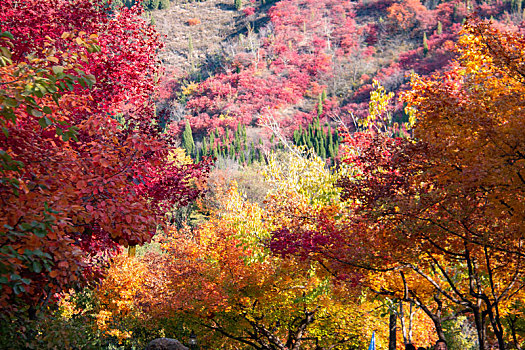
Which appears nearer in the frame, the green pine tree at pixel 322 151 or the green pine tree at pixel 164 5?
the green pine tree at pixel 322 151

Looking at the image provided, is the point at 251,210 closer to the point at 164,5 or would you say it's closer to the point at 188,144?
the point at 188,144

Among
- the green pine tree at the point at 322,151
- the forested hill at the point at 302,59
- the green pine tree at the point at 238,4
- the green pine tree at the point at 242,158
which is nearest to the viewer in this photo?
the green pine tree at the point at 322,151

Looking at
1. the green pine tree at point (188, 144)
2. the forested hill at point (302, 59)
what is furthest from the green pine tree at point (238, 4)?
the green pine tree at point (188, 144)

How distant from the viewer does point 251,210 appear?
1576cm

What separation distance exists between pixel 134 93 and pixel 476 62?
19.5 feet

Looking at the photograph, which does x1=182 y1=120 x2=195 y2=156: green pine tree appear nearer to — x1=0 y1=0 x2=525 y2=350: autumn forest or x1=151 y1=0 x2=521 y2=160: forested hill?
x1=151 y1=0 x2=521 y2=160: forested hill

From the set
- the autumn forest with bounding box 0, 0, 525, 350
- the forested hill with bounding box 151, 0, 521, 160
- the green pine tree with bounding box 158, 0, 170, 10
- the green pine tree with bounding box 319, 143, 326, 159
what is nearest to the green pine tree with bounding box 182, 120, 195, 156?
the forested hill with bounding box 151, 0, 521, 160

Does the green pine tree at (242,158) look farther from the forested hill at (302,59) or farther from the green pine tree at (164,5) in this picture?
the green pine tree at (164,5)

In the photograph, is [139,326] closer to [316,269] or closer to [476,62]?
[316,269]

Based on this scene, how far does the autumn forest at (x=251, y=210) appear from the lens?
14.1 ft

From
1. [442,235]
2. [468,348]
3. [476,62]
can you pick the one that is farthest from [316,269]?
[468,348]

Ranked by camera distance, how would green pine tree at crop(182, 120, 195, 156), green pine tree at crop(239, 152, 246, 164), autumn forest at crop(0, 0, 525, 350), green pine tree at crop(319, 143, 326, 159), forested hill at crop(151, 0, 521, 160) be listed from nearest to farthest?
1. autumn forest at crop(0, 0, 525, 350)
2. green pine tree at crop(319, 143, 326, 159)
3. green pine tree at crop(239, 152, 246, 164)
4. green pine tree at crop(182, 120, 195, 156)
5. forested hill at crop(151, 0, 521, 160)

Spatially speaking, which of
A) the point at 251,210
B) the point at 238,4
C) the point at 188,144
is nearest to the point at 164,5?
the point at 238,4

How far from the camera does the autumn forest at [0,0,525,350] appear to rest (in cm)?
429
